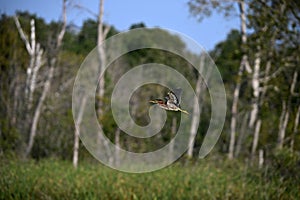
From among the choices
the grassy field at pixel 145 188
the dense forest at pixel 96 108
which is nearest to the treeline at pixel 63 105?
the dense forest at pixel 96 108

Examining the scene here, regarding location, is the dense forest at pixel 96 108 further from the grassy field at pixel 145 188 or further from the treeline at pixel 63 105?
the grassy field at pixel 145 188

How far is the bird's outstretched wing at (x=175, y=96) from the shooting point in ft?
3.05

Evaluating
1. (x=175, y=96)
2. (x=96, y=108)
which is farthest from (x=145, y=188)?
(x=96, y=108)

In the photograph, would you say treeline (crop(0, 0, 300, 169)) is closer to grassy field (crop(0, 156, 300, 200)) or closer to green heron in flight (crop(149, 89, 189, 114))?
grassy field (crop(0, 156, 300, 200))

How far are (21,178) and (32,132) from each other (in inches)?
182

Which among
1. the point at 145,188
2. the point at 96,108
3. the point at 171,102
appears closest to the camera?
the point at 171,102

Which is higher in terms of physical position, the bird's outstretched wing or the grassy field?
the bird's outstretched wing

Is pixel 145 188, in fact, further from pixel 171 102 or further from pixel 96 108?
pixel 96 108

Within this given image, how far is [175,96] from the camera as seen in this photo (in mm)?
936

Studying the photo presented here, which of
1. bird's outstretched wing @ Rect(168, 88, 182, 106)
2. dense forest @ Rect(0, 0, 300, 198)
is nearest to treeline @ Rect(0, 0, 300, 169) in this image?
dense forest @ Rect(0, 0, 300, 198)

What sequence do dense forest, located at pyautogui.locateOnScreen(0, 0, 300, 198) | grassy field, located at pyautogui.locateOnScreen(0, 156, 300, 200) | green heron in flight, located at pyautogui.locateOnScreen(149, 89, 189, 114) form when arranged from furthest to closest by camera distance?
dense forest, located at pyautogui.locateOnScreen(0, 0, 300, 198)
grassy field, located at pyautogui.locateOnScreen(0, 156, 300, 200)
green heron in flight, located at pyautogui.locateOnScreen(149, 89, 189, 114)

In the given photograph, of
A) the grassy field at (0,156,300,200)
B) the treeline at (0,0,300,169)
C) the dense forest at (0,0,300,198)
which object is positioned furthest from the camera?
the treeline at (0,0,300,169)

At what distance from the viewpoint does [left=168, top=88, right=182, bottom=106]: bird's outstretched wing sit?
3.05 feet

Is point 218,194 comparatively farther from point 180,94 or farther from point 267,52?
point 180,94
